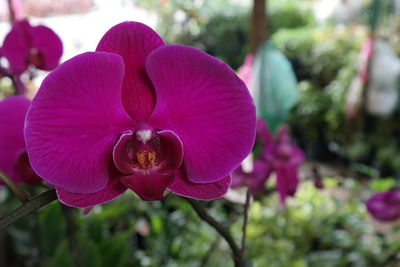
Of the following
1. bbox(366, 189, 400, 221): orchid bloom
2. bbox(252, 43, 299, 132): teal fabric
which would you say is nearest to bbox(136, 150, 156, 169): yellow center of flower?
bbox(366, 189, 400, 221): orchid bloom

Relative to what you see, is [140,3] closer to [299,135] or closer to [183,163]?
[299,135]

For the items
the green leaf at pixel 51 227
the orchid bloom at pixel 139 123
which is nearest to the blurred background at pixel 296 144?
the green leaf at pixel 51 227

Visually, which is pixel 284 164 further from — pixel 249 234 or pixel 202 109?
pixel 249 234

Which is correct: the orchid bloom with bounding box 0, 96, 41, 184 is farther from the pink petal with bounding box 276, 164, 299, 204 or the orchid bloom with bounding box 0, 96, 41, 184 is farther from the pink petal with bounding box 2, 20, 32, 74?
the pink petal with bounding box 276, 164, 299, 204

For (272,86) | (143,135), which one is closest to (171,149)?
(143,135)

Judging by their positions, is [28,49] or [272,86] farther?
[272,86]

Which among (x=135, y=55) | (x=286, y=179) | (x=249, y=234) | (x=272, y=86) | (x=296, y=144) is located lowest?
(x=296, y=144)
